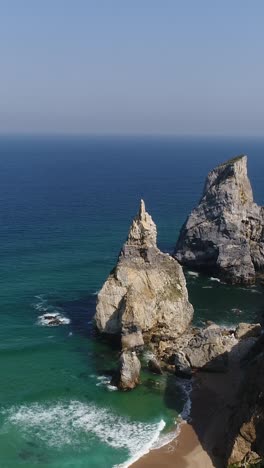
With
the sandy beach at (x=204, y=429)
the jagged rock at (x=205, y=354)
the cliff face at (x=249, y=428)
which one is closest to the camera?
the cliff face at (x=249, y=428)

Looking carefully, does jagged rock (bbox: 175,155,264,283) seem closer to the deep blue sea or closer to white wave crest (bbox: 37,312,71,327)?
the deep blue sea

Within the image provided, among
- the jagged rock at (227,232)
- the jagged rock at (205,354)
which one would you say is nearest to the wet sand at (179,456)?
A: the jagged rock at (205,354)

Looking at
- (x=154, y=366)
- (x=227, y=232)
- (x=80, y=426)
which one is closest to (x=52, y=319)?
(x=154, y=366)

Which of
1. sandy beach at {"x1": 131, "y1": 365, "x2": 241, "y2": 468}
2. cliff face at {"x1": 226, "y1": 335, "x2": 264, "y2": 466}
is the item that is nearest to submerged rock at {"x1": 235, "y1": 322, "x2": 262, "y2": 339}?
sandy beach at {"x1": 131, "y1": 365, "x2": 241, "y2": 468}

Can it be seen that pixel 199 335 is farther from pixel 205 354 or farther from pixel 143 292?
pixel 143 292

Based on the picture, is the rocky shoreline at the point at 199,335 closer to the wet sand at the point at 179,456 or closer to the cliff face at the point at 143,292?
the cliff face at the point at 143,292

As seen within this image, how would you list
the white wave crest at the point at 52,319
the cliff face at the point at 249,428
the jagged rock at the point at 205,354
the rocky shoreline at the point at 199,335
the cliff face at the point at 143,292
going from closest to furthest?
the cliff face at the point at 249,428 < the rocky shoreline at the point at 199,335 < the jagged rock at the point at 205,354 < the cliff face at the point at 143,292 < the white wave crest at the point at 52,319

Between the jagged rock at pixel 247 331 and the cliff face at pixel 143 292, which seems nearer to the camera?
the jagged rock at pixel 247 331
